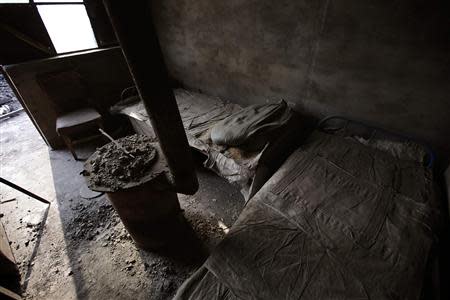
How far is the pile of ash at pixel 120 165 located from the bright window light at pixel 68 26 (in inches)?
128

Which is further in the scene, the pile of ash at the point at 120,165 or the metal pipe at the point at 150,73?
the pile of ash at the point at 120,165

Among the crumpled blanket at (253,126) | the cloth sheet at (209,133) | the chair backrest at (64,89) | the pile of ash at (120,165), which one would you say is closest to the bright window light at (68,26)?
the chair backrest at (64,89)

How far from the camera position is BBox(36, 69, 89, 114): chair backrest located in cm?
373

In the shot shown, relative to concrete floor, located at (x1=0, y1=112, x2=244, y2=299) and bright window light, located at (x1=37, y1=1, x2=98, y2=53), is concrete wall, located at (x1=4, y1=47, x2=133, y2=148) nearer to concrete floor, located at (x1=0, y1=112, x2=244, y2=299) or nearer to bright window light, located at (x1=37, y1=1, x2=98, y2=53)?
bright window light, located at (x1=37, y1=1, x2=98, y2=53)

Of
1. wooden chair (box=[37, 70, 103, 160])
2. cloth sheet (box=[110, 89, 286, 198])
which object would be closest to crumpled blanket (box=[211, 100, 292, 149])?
cloth sheet (box=[110, 89, 286, 198])

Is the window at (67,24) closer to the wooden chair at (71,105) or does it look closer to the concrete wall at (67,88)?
the concrete wall at (67,88)

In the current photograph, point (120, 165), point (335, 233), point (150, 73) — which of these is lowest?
point (335, 233)

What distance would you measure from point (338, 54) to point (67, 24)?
16.0 ft

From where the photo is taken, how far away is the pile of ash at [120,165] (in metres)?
1.82

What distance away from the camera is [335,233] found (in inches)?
62.6

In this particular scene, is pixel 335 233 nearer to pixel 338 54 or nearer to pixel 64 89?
pixel 338 54

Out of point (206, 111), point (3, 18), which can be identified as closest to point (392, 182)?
point (206, 111)

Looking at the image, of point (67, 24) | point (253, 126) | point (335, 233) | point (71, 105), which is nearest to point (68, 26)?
point (67, 24)

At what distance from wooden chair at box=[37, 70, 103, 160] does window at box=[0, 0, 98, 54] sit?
0.60 m
